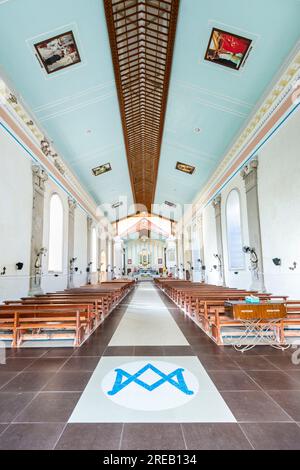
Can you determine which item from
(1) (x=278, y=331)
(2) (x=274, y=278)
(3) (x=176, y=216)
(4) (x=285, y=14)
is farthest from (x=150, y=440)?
(3) (x=176, y=216)

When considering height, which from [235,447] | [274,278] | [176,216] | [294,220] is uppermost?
[176,216]

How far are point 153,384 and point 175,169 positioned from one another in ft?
33.0

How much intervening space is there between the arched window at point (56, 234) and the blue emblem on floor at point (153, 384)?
6.63 m

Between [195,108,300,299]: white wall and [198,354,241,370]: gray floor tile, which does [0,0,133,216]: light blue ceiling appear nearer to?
[195,108,300,299]: white wall

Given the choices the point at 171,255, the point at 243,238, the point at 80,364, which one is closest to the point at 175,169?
the point at 243,238

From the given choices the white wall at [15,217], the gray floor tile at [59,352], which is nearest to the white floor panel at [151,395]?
the gray floor tile at [59,352]

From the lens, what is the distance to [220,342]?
3902 millimetres

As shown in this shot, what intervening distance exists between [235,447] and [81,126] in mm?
8164

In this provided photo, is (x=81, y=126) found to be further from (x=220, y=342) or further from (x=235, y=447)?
(x=235, y=447)

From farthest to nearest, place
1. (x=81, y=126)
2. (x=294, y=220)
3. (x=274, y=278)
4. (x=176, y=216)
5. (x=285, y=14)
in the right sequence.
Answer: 1. (x=176, y=216)
2. (x=81, y=126)
3. (x=274, y=278)
4. (x=294, y=220)
5. (x=285, y=14)

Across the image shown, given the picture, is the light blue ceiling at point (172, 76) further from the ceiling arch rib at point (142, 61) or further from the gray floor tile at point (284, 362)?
the gray floor tile at point (284, 362)

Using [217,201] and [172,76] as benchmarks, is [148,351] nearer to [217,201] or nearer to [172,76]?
[172,76]

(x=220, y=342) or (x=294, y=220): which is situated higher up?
(x=294, y=220)

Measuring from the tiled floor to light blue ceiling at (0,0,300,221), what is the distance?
17.8 ft
